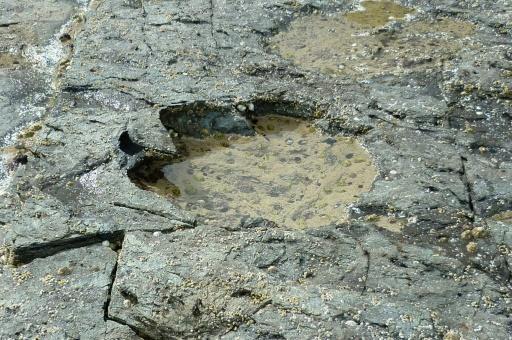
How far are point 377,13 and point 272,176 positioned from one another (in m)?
2.79

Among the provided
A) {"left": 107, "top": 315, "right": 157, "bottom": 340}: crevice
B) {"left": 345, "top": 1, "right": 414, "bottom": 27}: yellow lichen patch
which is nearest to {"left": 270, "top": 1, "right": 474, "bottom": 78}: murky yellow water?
{"left": 345, "top": 1, "right": 414, "bottom": 27}: yellow lichen patch

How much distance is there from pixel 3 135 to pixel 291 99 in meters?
2.18

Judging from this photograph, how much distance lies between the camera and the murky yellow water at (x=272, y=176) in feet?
14.1

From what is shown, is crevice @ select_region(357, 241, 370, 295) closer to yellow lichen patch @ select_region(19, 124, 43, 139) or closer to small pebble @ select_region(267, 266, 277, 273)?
small pebble @ select_region(267, 266, 277, 273)

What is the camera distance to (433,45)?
595 cm

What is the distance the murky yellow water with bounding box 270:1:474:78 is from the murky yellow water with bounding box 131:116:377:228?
0.99m

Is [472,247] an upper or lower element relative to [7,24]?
lower

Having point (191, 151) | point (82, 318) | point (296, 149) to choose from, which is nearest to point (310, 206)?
point (296, 149)

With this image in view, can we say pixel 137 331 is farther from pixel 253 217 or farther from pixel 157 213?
pixel 253 217

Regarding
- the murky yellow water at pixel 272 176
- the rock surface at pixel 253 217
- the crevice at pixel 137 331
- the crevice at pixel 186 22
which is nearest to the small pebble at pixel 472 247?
the rock surface at pixel 253 217

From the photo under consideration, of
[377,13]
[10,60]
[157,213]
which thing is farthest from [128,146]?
[377,13]

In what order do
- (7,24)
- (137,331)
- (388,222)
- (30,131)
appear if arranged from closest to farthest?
(137,331), (388,222), (30,131), (7,24)

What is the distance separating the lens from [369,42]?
6.11 metres

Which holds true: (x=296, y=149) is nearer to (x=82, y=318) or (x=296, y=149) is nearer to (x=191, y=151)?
(x=191, y=151)
